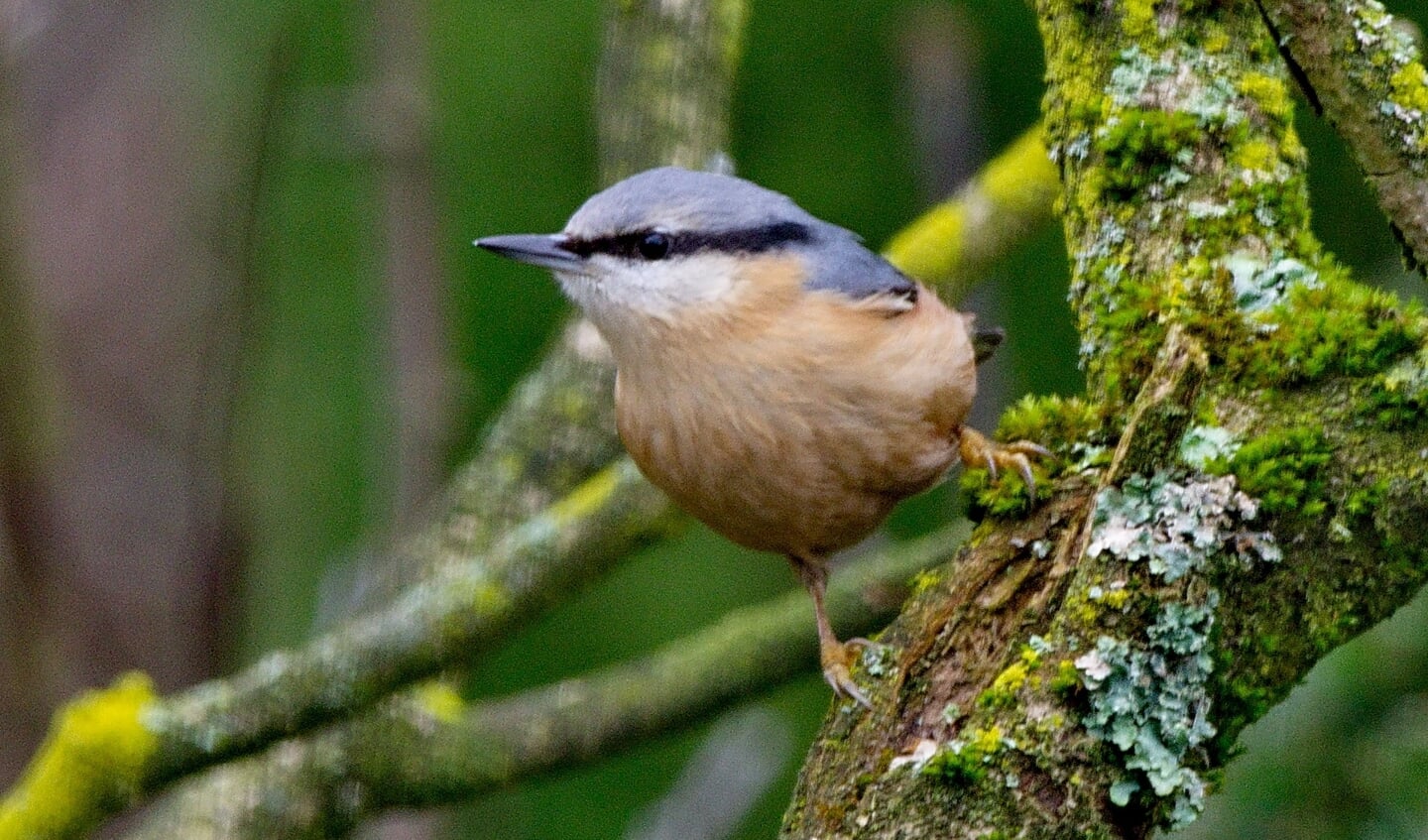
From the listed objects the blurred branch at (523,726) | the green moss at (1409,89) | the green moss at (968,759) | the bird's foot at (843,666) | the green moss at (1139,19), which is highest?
the green moss at (1139,19)

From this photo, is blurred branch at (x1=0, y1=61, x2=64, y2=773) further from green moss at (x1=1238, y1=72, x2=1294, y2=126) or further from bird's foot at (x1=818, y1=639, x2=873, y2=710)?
green moss at (x1=1238, y1=72, x2=1294, y2=126)

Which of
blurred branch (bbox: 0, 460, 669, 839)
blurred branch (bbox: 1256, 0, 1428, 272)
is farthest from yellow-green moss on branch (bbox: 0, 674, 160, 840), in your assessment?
blurred branch (bbox: 1256, 0, 1428, 272)

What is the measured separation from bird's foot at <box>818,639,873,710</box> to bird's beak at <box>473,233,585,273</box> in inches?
27.6

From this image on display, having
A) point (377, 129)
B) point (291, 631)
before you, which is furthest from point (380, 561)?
point (291, 631)

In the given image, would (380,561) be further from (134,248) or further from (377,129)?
(134,248)

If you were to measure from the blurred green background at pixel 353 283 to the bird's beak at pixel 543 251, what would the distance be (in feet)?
3.33

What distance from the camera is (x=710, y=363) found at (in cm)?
233

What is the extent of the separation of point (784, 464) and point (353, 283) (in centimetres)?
282

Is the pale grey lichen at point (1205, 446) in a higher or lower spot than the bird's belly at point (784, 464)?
higher

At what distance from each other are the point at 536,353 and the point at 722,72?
1680mm

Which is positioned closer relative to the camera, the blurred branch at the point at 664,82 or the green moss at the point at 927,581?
the green moss at the point at 927,581

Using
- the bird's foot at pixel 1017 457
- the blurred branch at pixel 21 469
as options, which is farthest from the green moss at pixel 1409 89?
the blurred branch at pixel 21 469

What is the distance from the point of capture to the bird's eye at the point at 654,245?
240cm

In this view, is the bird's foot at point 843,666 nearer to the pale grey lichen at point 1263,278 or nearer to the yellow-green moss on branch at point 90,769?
the pale grey lichen at point 1263,278
